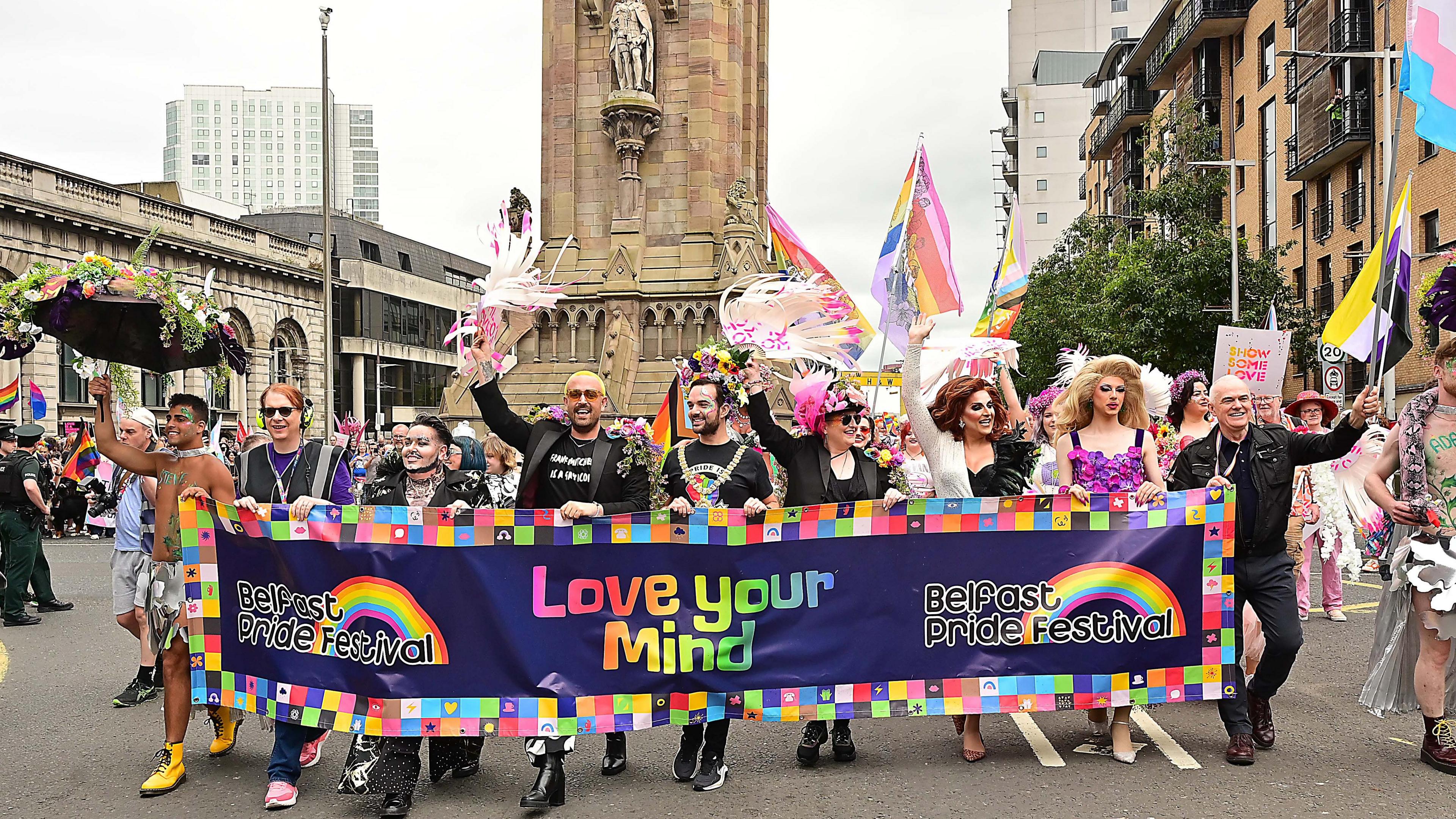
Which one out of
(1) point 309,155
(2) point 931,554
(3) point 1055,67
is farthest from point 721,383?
(1) point 309,155

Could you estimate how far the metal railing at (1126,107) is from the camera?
58094 mm

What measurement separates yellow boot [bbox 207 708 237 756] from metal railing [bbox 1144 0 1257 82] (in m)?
39.2

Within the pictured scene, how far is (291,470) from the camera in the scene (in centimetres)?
629

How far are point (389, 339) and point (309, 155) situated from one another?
330 feet

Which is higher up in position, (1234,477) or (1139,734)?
(1234,477)

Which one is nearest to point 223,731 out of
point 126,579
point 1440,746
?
point 126,579

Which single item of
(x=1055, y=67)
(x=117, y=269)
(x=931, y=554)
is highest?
(x=1055, y=67)

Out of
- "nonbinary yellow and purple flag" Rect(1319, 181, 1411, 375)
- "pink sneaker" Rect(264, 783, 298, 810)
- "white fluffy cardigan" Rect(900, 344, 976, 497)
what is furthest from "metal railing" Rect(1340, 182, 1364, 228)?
"pink sneaker" Rect(264, 783, 298, 810)

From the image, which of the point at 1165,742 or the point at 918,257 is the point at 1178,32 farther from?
the point at 1165,742

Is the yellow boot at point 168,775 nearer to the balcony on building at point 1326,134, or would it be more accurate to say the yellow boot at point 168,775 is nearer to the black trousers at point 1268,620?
the black trousers at point 1268,620

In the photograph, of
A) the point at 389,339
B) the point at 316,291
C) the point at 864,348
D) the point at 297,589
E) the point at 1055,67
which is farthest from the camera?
the point at 1055,67

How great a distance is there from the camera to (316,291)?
176 feet

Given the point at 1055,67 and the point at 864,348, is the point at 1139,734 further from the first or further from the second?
the point at 1055,67

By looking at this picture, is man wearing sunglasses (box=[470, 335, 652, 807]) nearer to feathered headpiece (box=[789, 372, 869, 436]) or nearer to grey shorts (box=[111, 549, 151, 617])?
feathered headpiece (box=[789, 372, 869, 436])
